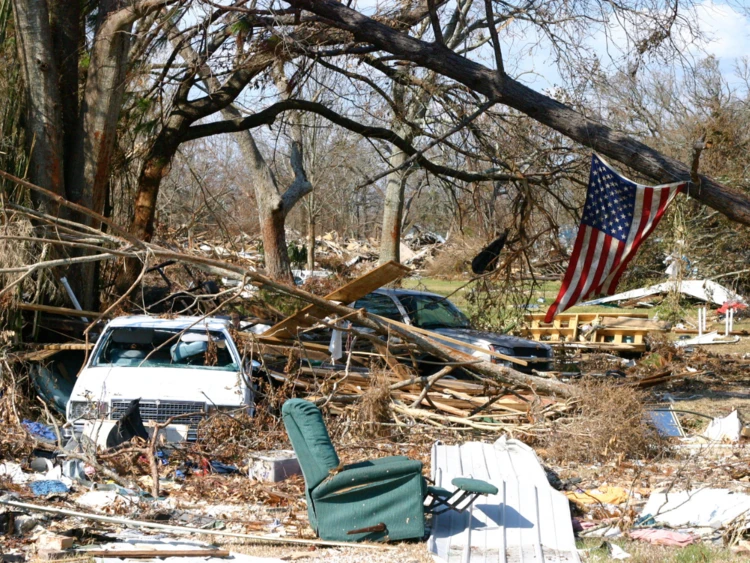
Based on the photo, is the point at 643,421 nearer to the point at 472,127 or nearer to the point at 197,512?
the point at 197,512

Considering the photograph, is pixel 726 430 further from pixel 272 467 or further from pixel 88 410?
pixel 88 410

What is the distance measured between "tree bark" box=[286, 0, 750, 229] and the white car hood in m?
5.17

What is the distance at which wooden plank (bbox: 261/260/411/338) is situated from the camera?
416 inches

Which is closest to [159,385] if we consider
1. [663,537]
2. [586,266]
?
[663,537]

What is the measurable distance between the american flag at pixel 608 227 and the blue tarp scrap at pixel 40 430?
6142 mm

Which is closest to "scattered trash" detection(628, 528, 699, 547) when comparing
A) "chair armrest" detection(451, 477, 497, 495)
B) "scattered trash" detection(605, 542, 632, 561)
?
"scattered trash" detection(605, 542, 632, 561)

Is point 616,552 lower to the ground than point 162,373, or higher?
lower

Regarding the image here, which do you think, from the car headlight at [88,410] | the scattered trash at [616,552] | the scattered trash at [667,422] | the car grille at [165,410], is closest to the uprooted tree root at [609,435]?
the scattered trash at [667,422]

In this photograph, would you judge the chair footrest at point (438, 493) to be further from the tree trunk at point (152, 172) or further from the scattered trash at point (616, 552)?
the tree trunk at point (152, 172)

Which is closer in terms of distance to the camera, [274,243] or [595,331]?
[595,331]

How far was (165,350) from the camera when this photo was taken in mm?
10312

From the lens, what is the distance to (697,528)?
6629mm

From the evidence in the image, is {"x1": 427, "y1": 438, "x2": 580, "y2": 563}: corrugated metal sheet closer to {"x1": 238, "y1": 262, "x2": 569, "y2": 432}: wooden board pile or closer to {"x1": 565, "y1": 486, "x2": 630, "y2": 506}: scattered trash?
{"x1": 565, "y1": 486, "x2": 630, "y2": 506}: scattered trash

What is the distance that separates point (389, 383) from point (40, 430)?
3.90 meters
